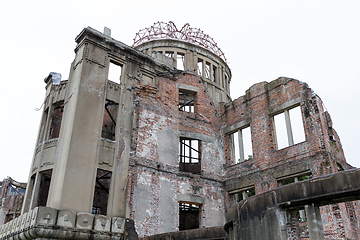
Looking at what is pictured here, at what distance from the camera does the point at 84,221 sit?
11.3m

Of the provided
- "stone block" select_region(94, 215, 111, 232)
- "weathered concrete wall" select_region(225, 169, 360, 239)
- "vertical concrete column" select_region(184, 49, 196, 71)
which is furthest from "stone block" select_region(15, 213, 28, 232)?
"vertical concrete column" select_region(184, 49, 196, 71)

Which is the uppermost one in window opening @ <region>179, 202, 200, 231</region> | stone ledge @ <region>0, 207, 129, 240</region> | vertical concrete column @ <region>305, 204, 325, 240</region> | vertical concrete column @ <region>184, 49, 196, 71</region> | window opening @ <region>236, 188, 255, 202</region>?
vertical concrete column @ <region>184, 49, 196, 71</region>

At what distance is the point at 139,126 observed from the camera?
47.5 ft

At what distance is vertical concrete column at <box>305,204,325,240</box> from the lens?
5.37 meters

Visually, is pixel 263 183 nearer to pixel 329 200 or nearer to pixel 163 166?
pixel 163 166

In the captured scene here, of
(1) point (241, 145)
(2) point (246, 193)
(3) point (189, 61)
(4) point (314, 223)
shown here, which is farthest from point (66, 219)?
(3) point (189, 61)

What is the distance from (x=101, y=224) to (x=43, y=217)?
83.9 inches

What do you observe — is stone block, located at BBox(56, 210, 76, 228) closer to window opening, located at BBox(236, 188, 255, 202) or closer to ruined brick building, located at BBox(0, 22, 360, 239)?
ruined brick building, located at BBox(0, 22, 360, 239)

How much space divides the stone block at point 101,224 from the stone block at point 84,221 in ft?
0.66

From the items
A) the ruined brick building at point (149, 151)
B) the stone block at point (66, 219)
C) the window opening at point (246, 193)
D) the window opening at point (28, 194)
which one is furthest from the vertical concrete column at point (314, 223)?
the window opening at point (28, 194)

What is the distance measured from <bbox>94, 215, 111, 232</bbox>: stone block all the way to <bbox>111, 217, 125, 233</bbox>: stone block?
183mm

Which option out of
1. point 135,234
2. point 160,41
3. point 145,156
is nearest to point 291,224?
point 135,234

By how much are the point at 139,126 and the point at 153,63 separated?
3.81 meters

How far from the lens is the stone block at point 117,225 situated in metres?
11.9
